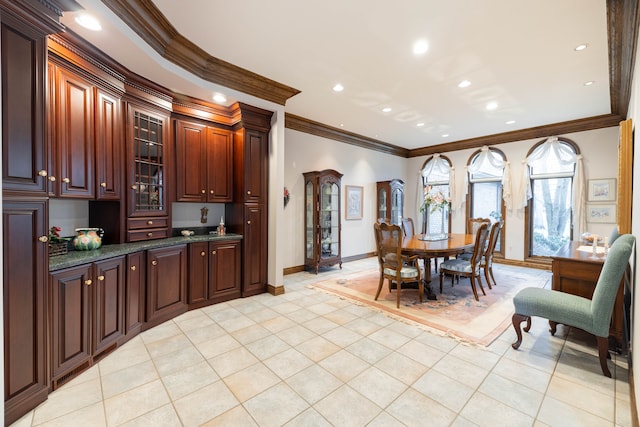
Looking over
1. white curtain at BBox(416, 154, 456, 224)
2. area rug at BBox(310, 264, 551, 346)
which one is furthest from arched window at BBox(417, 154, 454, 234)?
area rug at BBox(310, 264, 551, 346)

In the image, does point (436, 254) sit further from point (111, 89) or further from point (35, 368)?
point (111, 89)

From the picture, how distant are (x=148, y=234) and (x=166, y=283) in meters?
0.60

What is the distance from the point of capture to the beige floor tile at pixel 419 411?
1.66 m

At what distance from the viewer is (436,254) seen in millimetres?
3516

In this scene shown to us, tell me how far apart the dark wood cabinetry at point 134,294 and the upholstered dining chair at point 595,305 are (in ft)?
12.0

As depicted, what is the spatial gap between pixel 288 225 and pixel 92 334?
329 centimetres

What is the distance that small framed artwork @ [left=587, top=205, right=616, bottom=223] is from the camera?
4949mm

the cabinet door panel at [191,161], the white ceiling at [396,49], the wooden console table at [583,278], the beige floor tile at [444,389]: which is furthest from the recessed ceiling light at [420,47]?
the beige floor tile at [444,389]

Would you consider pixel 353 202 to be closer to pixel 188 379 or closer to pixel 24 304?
pixel 188 379

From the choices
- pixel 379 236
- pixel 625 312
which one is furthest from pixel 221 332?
pixel 625 312

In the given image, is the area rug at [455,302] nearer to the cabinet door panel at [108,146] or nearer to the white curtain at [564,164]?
the white curtain at [564,164]

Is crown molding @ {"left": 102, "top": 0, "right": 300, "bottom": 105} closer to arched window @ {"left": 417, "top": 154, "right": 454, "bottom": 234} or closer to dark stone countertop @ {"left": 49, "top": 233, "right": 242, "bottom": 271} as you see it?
dark stone countertop @ {"left": 49, "top": 233, "right": 242, "bottom": 271}

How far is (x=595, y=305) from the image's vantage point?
2113 mm

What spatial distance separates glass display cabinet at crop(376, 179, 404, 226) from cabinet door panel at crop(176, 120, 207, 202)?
4.42 metres
